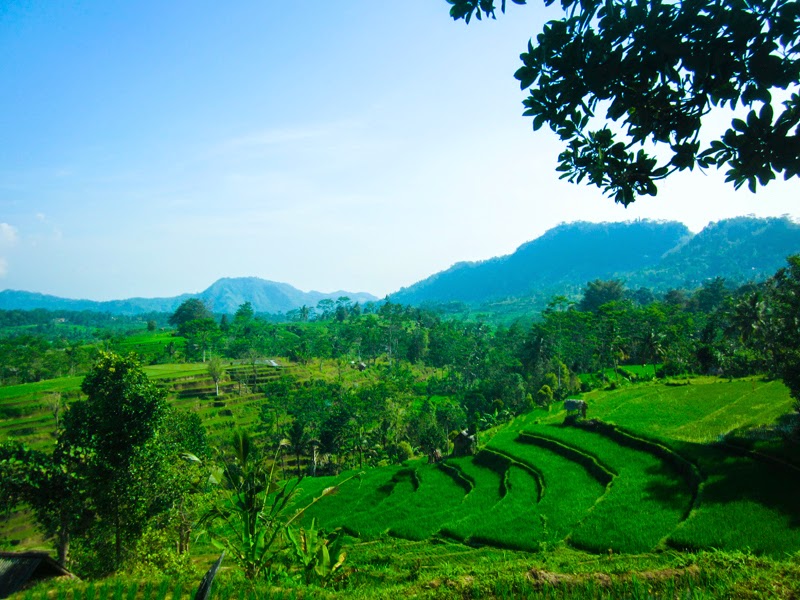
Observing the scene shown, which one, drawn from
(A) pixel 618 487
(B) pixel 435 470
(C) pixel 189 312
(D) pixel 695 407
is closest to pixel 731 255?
(D) pixel 695 407

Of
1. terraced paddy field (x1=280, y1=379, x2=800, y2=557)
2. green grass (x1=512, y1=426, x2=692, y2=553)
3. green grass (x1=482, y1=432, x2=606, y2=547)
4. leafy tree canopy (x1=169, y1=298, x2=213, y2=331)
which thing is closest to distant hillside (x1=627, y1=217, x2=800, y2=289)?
leafy tree canopy (x1=169, y1=298, x2=213, y2=331)

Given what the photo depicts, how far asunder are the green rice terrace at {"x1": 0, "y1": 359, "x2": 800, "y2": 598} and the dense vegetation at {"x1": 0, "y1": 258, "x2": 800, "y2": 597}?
0.09m

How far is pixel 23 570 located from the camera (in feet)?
38.6

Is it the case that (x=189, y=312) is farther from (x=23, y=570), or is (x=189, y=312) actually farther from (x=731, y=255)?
(x=731, y=255)

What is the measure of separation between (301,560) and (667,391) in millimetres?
34169

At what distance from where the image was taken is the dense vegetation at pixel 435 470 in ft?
31.8

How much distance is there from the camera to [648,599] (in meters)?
4.34

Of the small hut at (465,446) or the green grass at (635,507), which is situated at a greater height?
the green grass at (635,507)

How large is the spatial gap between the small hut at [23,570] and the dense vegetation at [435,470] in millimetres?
1525

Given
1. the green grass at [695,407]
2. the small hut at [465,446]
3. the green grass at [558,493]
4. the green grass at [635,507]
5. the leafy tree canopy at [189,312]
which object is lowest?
the small hut at [465,446]

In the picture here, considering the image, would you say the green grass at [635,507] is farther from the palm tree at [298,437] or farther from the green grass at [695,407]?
the palm tree at [298,437]

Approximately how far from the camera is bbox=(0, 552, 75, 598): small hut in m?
11.4

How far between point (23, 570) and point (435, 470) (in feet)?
74.6

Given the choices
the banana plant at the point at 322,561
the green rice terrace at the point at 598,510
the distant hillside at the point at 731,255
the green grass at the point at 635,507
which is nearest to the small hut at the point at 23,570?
the green rice terrace at the point at 598,510
